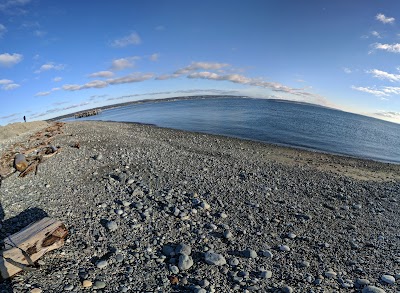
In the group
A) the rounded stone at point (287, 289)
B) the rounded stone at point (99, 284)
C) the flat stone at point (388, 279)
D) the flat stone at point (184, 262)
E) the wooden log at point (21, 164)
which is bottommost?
the rounded stone at point (99, 284)

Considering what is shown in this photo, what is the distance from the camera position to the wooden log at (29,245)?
5.81 metres

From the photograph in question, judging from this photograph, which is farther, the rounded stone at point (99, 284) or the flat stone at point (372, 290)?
the flat stone at point (372, 290)

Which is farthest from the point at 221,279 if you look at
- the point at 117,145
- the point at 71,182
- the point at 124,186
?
the point at 117,145

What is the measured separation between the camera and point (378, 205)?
39.9 feet

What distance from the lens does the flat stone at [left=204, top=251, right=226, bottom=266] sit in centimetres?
677

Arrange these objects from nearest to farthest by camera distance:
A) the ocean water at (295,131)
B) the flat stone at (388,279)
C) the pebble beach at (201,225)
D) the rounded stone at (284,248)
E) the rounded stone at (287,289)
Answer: the rounded stone at (287,289) → the pebble beach at (201,225) → the flat stone at (388,279) → the rounded stone at (284,248) → the ocean water at (295,131)

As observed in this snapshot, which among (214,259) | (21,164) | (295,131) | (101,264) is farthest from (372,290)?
(295,131)

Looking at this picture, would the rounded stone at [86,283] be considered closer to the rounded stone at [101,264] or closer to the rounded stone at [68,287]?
the rounded stone at [68,287]

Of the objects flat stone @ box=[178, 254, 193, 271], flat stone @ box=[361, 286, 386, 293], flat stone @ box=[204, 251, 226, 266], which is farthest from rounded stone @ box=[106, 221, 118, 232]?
flat stone @ box=[361, 286, 386, 293]

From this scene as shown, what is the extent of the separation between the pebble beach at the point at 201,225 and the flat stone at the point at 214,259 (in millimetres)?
29

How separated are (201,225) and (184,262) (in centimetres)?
204

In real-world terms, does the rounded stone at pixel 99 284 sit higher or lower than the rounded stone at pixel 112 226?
lower

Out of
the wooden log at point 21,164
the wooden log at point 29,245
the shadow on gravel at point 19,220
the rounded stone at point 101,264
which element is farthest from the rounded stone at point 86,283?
the wooden log at point 21,164

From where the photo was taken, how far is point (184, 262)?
21.9 feet
